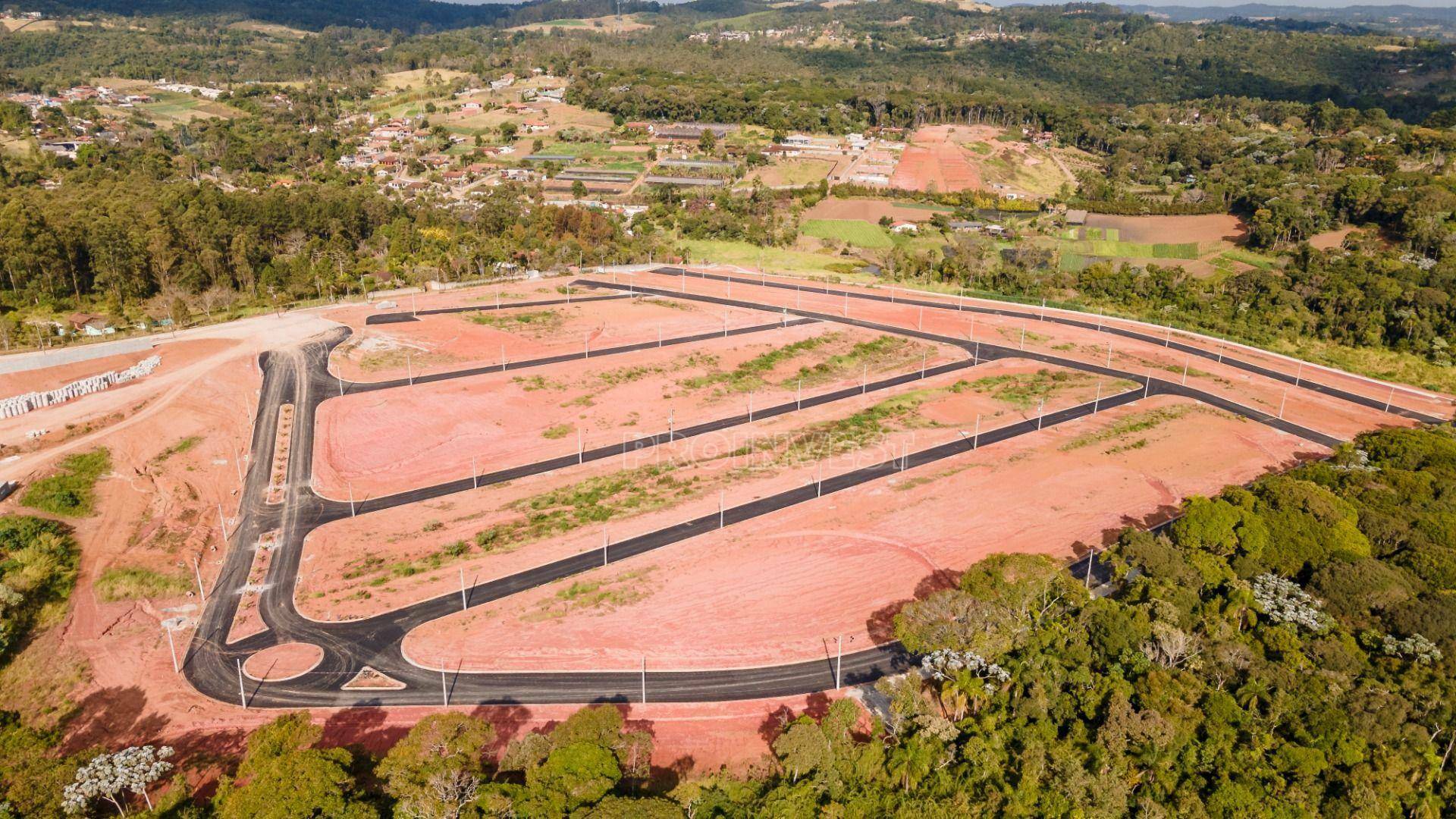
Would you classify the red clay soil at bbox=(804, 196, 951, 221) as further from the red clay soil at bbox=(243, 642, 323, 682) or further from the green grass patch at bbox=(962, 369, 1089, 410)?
the red clay soil at bbox=(243, 642, 323, 682)

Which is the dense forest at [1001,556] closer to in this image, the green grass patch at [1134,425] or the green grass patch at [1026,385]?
the green grass patch at [1134,425]

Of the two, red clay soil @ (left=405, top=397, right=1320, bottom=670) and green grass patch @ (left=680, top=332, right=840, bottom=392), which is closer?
red clay soil @ (left=405, top=397, right=1320, bottom=670)

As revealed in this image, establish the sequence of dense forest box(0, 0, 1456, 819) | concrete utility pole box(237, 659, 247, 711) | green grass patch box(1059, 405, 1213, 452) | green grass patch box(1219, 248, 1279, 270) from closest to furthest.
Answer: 1. dense forest box(0, 0, 1456, 819)
2. concrete utility pole box(237, 659, 247, 711)
3. green grass patch box(1059, 405, 1213, 452)
4. green grass patch box(1219, 248, 1279, 270)

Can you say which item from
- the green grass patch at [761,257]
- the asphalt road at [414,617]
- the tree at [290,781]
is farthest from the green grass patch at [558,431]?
the green grass patch at [761,257]

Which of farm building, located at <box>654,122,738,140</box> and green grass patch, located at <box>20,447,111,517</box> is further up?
farm building, located at <box>654,122,738,140</box>

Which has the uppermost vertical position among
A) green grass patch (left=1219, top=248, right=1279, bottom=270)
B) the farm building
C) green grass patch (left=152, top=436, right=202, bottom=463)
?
the farm building

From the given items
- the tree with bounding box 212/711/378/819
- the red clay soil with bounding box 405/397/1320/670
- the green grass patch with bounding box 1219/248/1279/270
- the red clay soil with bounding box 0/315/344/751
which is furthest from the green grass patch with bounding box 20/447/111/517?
the green grass patch with bounding box 1219/248/1279/270

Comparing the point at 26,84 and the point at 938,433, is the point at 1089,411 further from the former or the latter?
the point at 26,84
